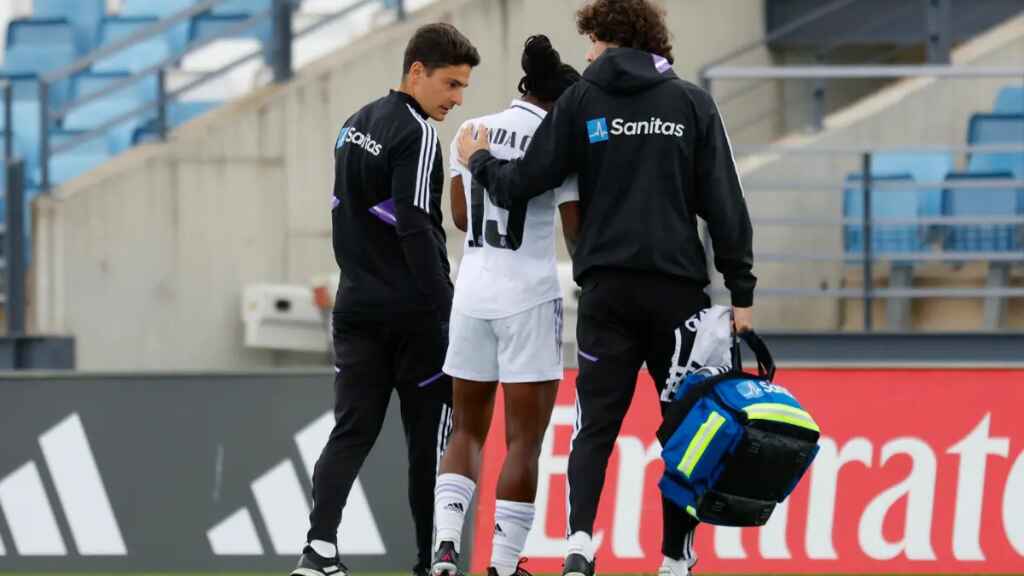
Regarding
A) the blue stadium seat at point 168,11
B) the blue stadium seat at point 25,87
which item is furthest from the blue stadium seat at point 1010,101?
the blue stadium seat at point 25,87

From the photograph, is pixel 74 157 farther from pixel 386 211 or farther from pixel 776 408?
pixel 776 408

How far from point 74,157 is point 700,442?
8.94 metres

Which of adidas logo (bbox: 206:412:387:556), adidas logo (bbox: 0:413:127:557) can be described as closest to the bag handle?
adidas logo (bbox: 206:412:387:556)

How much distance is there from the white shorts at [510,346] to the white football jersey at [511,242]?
36 mm

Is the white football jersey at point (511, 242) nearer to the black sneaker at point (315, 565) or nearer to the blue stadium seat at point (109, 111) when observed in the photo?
the black sneaker at point (315, 565)

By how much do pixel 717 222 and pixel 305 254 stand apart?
710 cm

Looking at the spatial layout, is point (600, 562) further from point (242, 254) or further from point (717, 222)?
point (242, 254)

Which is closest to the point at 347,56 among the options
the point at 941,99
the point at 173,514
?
the point at 941,99

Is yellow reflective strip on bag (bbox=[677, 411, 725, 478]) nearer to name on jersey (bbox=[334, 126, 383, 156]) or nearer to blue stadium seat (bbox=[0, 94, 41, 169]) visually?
name on jersey (bbox=[334, 126, 383, 156])

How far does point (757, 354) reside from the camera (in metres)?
6.18

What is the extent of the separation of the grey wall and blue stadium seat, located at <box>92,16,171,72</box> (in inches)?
90.4

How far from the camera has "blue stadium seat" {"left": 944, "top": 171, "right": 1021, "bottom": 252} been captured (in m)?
11.8

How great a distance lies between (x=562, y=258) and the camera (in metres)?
12.9

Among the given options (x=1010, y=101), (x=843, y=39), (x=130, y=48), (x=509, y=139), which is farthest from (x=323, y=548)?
(x=130, y=48)
